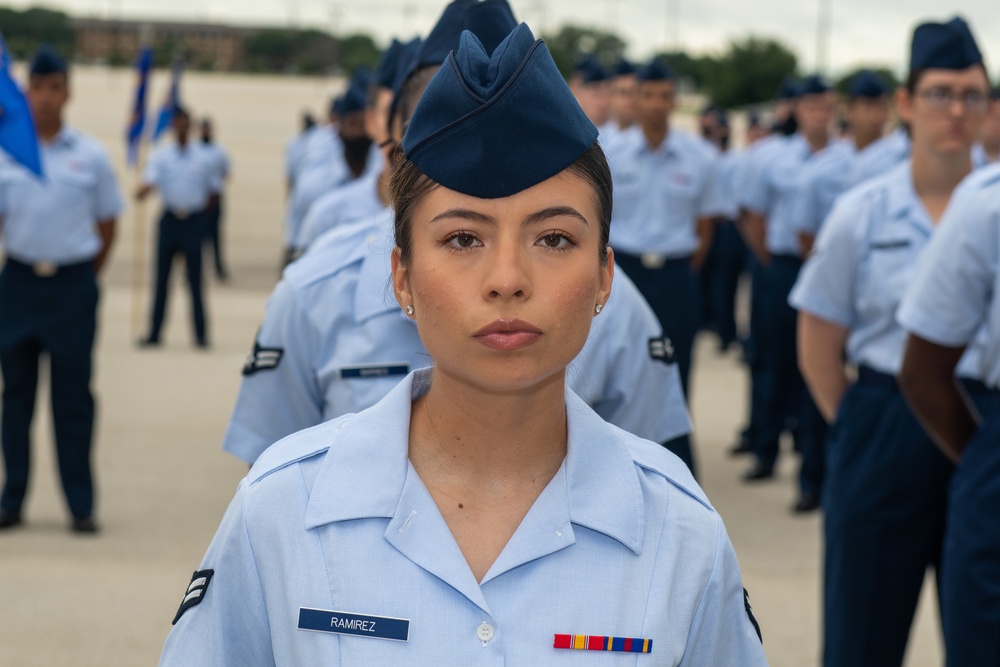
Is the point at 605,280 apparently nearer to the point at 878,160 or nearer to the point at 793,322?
the point at 793,322

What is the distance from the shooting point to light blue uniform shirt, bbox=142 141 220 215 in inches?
513

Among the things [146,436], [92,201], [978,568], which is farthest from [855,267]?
[146,436]

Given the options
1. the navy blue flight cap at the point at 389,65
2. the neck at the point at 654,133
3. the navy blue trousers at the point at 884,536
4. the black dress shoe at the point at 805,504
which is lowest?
the black dress shoe at the point at 805,504

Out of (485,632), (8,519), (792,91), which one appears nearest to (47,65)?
(8,519)

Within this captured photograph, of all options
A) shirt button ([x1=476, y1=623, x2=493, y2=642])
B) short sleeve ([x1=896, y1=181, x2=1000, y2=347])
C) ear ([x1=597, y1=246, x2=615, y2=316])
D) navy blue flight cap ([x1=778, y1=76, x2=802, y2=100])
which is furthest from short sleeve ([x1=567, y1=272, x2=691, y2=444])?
navy blue flight cap ([x1=778, y1=76, x2=802, y2=100])

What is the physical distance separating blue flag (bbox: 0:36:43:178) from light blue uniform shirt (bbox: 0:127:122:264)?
49 centimetres

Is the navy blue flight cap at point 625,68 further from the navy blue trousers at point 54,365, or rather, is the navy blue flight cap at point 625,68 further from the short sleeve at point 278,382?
the short sleeve at point 278,382

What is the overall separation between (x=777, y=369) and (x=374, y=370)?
5.85 metres

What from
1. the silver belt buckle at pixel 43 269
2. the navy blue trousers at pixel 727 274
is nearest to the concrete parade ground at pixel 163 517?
the navy blue trousers at pixel 727 274

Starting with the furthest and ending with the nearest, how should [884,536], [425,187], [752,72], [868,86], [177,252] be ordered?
1. [752,72]
2. [177,252]
3. [868,86]
4. [884,536]
5. [425,187]

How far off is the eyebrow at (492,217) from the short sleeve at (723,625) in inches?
16.9

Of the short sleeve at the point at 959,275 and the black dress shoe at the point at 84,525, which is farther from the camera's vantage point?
the black dress shoe at the point at 84,525

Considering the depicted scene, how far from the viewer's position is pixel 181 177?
13109 millimetres

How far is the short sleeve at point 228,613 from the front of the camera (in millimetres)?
1764
